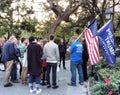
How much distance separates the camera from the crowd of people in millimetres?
10328

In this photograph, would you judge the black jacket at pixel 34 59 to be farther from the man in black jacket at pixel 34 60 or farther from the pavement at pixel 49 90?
the pavement at pixel 49 90

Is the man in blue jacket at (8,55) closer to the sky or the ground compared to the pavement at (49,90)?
closer to the sky

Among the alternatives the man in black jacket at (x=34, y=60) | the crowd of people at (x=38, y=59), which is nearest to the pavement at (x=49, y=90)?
the crowd of people at (x=38, y=59)

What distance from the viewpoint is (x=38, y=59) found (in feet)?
33.9

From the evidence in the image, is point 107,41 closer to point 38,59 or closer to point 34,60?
point 38,59

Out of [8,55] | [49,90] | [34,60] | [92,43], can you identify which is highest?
[92,43]

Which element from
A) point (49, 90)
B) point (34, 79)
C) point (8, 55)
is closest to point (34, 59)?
point (34, 79)

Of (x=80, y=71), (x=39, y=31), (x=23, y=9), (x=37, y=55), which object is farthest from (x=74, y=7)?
(x=39, y=31)

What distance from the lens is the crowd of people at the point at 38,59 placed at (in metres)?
10.3

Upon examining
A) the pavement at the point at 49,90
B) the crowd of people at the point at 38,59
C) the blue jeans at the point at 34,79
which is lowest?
the pavement at the point at 49,90

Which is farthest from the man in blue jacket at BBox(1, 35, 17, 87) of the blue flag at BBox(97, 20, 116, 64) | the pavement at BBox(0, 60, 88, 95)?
the blue flag at BBox(97, 20, 116, 64)

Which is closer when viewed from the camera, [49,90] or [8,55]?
[49,90]

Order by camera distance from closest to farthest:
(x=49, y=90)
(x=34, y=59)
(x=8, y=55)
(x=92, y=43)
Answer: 1. (x=34, y=59)
2. (x=49, y=90)
3. (x=92, y=43)
4. (x=8, y=55)

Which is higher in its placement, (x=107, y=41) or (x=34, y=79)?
(x=107, y=41)
